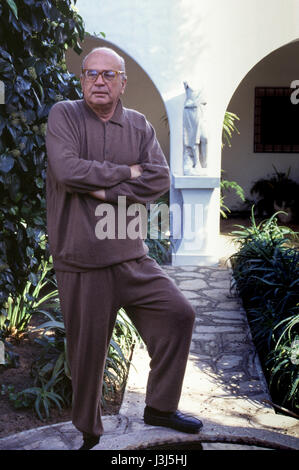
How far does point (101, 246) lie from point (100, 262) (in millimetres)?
69

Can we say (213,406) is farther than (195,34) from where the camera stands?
No

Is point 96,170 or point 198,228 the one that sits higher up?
point 96,170

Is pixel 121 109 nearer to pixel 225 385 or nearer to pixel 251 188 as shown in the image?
pixel 225 385

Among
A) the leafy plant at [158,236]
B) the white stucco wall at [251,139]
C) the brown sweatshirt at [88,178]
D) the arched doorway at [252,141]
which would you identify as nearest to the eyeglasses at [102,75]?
the brown sweatshirt at [88,178]

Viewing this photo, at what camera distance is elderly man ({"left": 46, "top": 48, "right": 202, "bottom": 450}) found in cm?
238

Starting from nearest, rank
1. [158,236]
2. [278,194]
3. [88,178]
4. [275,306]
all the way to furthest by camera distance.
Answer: [88,178] < [275,306] < [158,236] < [278,194]

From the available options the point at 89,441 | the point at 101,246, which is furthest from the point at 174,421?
the point at 101,246

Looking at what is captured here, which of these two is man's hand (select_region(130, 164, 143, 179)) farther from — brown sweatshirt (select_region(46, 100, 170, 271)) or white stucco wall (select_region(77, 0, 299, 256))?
white stucco wall (select_region(77, 0, 299, 256))

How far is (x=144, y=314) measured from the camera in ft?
8.34

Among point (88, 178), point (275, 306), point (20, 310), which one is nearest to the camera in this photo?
point (88, 178)

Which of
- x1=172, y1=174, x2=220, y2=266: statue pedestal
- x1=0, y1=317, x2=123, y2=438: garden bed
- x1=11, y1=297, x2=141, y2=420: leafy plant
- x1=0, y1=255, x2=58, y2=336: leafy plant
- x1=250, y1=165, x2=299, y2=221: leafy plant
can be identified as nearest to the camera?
x1=0, y1=317, x2=123, y2=438: garden bed

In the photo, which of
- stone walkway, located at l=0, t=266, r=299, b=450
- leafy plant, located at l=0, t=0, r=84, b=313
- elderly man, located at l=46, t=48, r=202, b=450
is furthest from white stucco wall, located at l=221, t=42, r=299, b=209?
elderly man, located at l=46, t=48, r=202, b=450

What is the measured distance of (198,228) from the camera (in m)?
7.20

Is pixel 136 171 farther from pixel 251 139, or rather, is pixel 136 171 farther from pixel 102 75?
pixel 251 139
